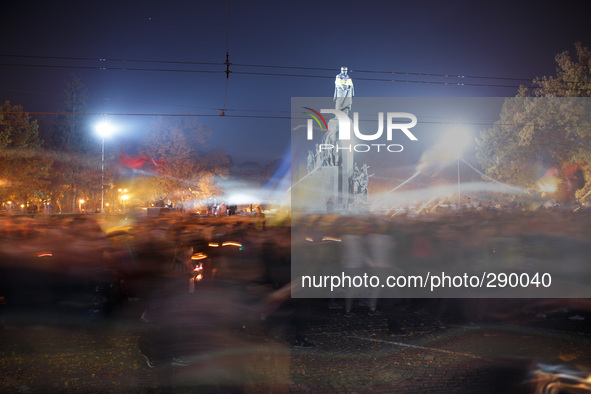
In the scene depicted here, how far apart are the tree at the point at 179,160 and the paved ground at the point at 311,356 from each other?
3982cm

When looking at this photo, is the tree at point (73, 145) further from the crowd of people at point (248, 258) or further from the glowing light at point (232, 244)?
the glowing light at point (232, 244)

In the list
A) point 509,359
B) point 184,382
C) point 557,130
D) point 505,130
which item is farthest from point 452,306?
point 505,130

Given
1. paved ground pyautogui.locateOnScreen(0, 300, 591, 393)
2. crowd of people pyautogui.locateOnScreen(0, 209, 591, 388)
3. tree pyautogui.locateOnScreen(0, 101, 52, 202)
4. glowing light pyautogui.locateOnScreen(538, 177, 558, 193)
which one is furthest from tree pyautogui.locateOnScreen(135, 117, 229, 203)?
paved ground pyautogui.locateOnScreen(0, 300, 591, 393)

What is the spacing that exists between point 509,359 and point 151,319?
6747 mm

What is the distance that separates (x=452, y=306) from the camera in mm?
9625

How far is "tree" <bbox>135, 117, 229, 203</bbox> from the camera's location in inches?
1839

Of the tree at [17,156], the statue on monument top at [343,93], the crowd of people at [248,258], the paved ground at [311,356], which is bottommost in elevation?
the paved ground at [311,356]

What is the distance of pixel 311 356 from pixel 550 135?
89.3ft

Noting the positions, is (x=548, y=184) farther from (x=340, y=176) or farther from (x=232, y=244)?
(x=232, y=244)

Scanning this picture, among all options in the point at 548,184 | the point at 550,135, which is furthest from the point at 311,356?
the point at 548,184

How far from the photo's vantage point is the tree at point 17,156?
30.5m

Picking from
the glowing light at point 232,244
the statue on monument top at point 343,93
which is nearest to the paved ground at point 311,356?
the glowing light at point 232,244

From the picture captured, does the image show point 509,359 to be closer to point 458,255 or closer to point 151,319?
point 458,255

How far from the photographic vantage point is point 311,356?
6.45 metres
